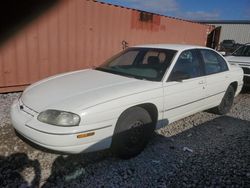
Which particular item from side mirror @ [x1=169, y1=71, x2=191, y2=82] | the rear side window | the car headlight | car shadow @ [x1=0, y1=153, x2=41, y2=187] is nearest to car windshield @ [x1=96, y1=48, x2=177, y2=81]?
side mirror @ [x1=169, y1=71, x2=191, y2=82]

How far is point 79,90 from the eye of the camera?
3316mm

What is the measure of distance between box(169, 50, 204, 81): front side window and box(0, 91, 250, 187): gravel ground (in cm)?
108

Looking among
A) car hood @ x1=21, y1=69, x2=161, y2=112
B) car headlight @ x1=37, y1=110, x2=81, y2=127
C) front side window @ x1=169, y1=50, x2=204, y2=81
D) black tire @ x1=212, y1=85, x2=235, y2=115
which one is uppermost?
front side window @ x1=169, y1=50, x2=204, y2=81

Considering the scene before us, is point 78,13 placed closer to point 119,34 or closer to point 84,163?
point 119,34

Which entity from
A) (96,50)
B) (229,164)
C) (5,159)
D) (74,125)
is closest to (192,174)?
(229,164)

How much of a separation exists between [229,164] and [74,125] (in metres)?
2.21

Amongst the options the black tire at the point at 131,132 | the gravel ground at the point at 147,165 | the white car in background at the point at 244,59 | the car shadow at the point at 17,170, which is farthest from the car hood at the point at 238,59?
the car shadow at the point at 17,170

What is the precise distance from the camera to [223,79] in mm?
5133

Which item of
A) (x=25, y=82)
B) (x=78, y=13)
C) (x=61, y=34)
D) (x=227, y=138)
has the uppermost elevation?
(x=78, y=13)

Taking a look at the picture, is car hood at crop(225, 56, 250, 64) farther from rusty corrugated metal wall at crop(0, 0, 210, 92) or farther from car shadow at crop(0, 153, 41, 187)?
car shadow at crop(0, 153, 41, 187)

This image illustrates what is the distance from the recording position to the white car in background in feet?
25.8

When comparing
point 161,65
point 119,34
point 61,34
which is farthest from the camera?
point 119,34

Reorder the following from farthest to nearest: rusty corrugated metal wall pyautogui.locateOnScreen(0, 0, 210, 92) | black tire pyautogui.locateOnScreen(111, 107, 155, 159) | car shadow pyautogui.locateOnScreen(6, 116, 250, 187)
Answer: rusty corrugated metal wall pyautogui.locateOnScreen(0, 0, 210, 92), black tire pyautogui.locateOnScreen(111, 107, 155, 159), car shadow pyautogui.locateOnScreen(6, 116, 250, 187)

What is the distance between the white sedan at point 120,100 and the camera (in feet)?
9.42
